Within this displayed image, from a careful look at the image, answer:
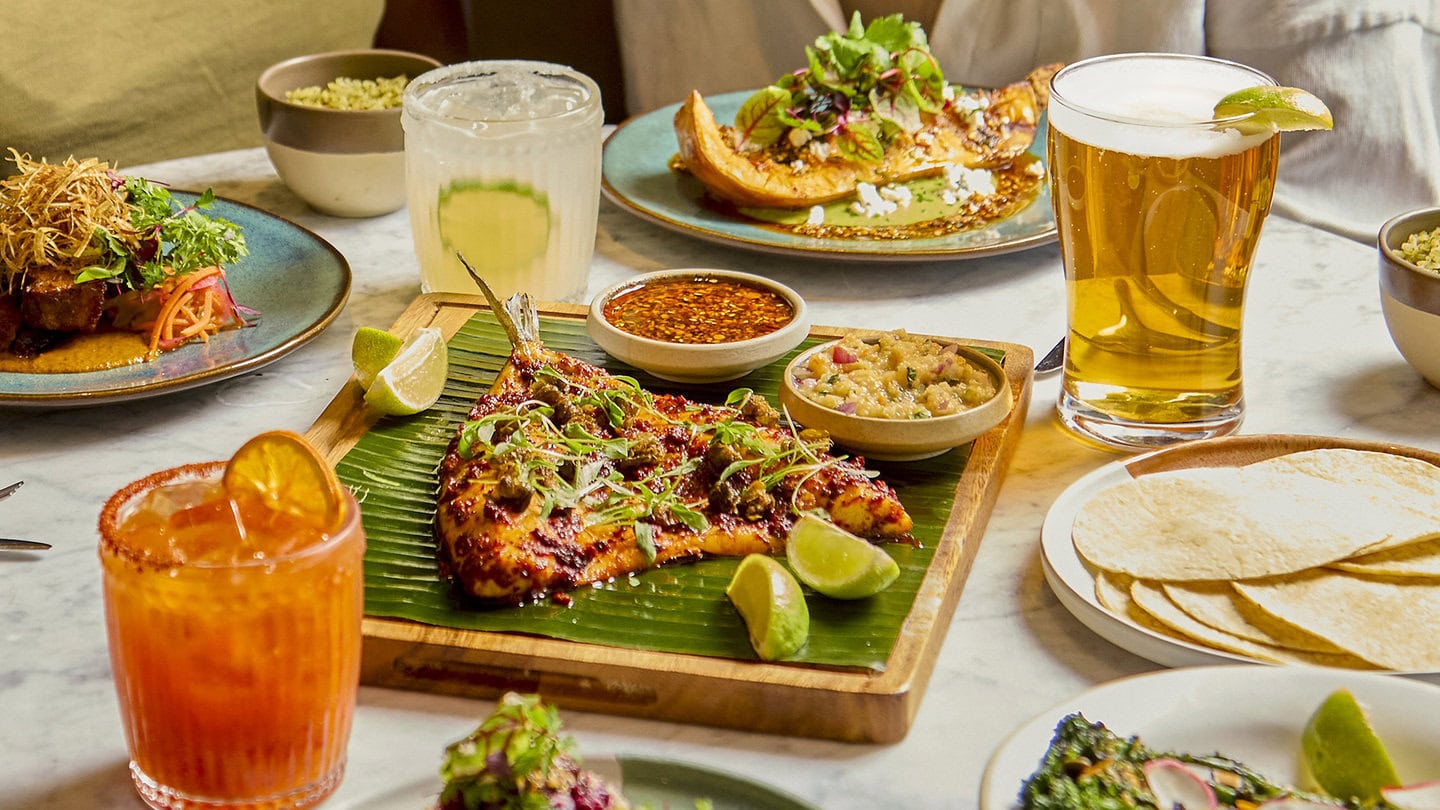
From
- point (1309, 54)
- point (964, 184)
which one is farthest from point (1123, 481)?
point (1309, 54)

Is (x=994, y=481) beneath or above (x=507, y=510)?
beneath

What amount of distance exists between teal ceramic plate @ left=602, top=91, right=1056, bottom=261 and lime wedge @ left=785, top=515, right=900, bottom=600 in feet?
3.87

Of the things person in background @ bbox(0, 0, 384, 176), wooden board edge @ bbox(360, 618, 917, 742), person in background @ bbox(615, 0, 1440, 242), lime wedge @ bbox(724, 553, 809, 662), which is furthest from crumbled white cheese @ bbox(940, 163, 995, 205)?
person in background @ bbox(0, 0, 384, 176)

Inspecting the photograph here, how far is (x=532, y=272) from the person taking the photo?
2895 millimetres

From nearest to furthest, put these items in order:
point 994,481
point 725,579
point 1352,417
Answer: point 725,579 → point 994,481 → point 1352,417

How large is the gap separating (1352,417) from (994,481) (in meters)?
0.72

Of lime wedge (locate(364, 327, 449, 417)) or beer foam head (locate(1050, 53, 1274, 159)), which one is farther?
lime wedge (locate(364, 327, 449, 417))

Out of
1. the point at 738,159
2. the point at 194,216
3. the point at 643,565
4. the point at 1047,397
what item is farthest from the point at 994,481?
the point at 194,216

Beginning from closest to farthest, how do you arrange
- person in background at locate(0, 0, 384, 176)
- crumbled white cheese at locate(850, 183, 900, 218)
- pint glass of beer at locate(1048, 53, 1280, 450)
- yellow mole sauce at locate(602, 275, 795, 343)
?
pint glass of beer at locate(1048, 53, 1280, 450), yellow mole sauce at locate(602, 275, 795, 343), crumbled white cheese at locate(850, 183, 900, 218), person in background at locate(0, 0, 384, 176)

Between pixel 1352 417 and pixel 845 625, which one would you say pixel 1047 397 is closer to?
pixel 1352 417

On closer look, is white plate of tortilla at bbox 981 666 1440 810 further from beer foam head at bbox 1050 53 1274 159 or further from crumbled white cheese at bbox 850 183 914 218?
crumbled white cheese at bbox 850 183 914 218

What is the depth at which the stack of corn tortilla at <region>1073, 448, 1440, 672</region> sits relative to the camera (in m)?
1.71

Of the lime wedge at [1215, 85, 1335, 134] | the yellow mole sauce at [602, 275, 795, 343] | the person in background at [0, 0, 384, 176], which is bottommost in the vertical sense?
the person in background at [0, 0, 384, 176]

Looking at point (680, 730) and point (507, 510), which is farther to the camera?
point (507, 510)
